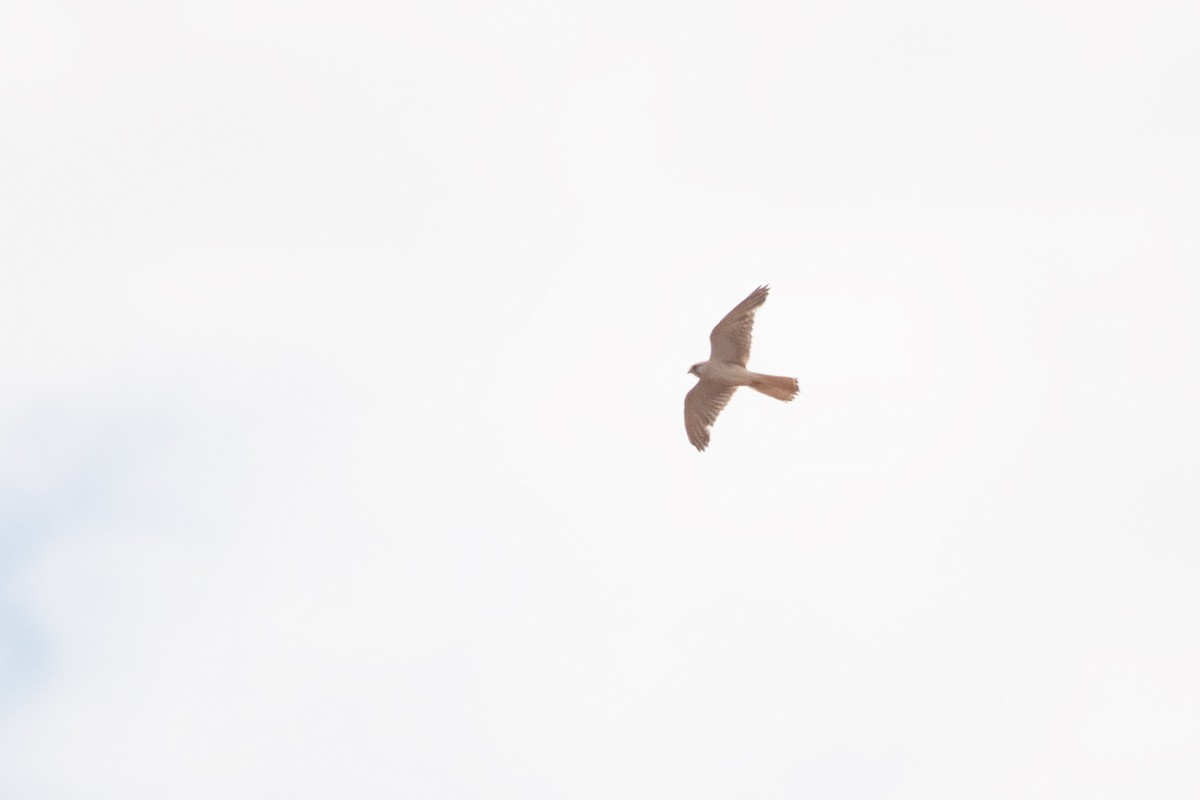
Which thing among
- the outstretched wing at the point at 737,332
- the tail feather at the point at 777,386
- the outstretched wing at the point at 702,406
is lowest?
the tail feather at the point at 777,386

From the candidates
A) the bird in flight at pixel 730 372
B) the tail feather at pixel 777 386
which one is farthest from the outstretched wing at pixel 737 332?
the tail feather at pixel 777 386

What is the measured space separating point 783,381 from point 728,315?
173cm

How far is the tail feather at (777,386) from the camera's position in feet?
109

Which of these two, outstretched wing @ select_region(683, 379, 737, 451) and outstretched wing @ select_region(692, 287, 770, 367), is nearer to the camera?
outstretched wing @ select_region(692, 287, 770, 367)

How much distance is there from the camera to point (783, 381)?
3328 cm

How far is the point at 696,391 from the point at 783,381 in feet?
8.85

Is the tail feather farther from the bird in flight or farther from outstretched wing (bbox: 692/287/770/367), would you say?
outstretched wing (bbox: 692/287/770/367)

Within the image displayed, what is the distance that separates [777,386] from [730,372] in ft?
4.10

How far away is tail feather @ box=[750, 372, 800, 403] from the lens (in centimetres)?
3325

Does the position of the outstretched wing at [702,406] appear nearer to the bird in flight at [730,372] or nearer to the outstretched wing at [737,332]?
the bird in flight at [730,372]

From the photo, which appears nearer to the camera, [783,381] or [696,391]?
[783,381]

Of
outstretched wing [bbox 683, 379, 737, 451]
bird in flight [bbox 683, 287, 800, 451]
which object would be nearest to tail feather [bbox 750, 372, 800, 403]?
bird in flight [bbox 683, 287, 800, 451]

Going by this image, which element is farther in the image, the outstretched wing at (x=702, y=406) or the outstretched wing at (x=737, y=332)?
the outstretched wing at (x=702, y=406)

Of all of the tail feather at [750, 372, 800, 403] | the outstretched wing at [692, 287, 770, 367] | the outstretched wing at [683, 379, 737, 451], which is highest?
the outstretched wing at [692, 287, 770, 367]
